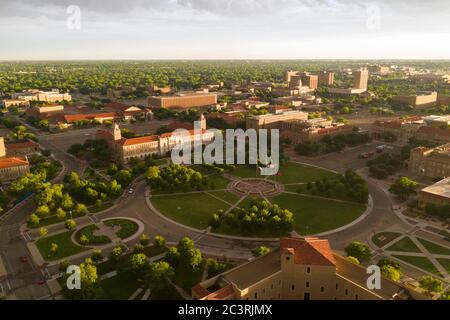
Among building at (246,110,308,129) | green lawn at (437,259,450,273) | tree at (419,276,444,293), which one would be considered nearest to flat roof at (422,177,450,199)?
green lawn at (437,259,450,273)

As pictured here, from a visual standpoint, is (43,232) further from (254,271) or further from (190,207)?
(254,271)

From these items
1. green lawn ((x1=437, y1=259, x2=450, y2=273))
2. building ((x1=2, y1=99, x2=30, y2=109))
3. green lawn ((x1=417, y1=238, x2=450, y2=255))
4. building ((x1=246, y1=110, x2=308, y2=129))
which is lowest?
green lawn ((x1=437, y1=259, x2=450, y2=273))

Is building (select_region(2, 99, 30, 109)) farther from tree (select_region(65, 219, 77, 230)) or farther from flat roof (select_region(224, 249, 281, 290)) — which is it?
flat roof (select_region(224, 249, 281, 290))

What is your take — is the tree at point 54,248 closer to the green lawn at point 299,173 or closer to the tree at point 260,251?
the tree at point 260,251

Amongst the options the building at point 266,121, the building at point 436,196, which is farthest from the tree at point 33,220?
the building at point 266,121
